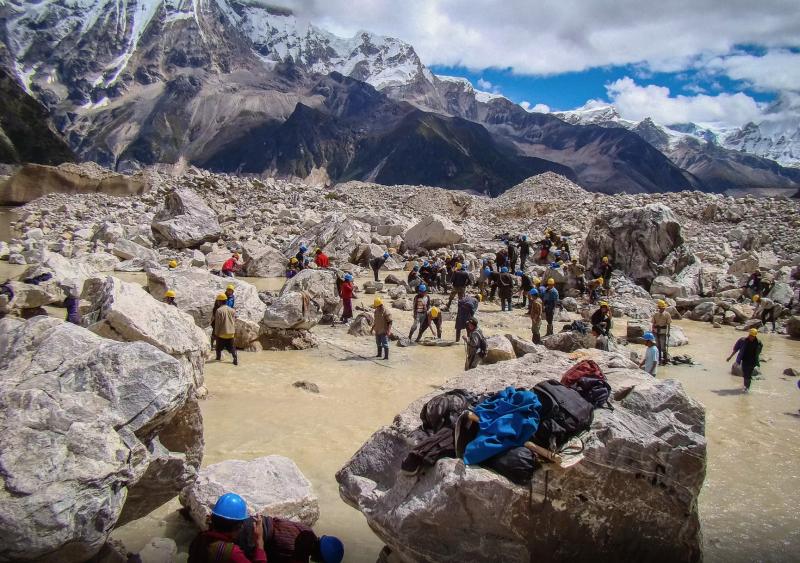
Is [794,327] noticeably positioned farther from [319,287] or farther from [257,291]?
[257,291]

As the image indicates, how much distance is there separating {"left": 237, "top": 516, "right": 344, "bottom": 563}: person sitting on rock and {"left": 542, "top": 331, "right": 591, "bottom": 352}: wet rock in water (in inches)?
330

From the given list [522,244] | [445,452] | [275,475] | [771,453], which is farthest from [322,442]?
[522,244]

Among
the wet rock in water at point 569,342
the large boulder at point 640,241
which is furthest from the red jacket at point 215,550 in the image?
the large boulder at point 640,241

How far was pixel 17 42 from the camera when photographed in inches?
5669

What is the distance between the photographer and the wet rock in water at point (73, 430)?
3.23 meters

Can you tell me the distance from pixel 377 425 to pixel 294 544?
12.2ft

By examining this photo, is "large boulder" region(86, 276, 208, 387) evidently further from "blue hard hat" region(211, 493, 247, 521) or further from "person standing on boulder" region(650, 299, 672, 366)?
"person standing on boulder" region(650, 299, 672, 366)

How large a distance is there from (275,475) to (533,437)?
2.50 metres

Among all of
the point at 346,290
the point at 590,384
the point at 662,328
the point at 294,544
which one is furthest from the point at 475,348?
the point at 294,544

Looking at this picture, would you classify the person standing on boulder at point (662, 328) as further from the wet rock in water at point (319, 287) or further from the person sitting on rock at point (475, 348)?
the wet rock in water at point (319, 287)

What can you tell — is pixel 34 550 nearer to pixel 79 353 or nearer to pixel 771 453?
pixel 79 353

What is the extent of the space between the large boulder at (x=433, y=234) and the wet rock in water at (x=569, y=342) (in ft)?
50.1

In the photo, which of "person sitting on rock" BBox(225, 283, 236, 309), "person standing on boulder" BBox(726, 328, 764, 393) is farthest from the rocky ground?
"person standing on boulder" BBox(726, 328, 764, 393)

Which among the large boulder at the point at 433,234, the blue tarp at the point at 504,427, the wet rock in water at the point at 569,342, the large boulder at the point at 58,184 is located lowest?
the wet rock in water at the point at 569,342
